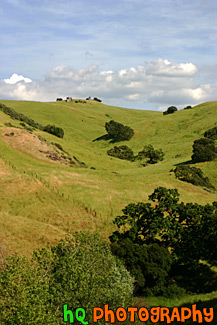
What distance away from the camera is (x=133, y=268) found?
116ft

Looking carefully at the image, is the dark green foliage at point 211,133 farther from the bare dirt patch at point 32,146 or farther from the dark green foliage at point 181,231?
the dark green foliage at point 181,231

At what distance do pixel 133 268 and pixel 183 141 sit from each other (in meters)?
98.4

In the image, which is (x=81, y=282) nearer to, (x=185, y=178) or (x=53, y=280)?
(x=53, y=280)

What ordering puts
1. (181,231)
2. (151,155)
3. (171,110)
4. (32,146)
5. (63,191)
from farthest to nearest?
(171,110) < (151,155) < (32,146) < (63,191) < (181,231)

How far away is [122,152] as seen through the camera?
125000mm

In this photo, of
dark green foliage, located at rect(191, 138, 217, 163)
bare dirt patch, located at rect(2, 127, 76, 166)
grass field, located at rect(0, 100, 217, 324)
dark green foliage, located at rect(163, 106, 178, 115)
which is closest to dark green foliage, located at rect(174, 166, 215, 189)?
grass field, located at rect(0, 100, 217, 324)

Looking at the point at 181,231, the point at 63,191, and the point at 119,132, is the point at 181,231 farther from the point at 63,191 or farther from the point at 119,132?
the point at 119,132

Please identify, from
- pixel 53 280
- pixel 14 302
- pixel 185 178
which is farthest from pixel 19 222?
pixel 185 178

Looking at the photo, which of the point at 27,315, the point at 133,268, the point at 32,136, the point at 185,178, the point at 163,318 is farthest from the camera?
the point at 32,136

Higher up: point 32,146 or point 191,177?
point 32,146

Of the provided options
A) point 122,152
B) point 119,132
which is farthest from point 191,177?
point 119,132

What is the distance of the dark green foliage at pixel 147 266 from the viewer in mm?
34500

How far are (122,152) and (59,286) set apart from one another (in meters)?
103

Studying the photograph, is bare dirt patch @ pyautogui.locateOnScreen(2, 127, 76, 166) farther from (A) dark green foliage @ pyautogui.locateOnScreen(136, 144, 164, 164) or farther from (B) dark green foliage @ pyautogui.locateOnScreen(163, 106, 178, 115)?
(B) dark green foliage @ pyautogui.locateOnScreen(163, 106, 178, 115)
